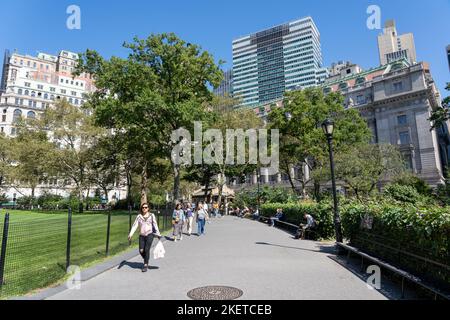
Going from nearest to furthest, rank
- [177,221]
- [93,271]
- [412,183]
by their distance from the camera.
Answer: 1. [93,271]
2. [177,221]
3. [412,183]

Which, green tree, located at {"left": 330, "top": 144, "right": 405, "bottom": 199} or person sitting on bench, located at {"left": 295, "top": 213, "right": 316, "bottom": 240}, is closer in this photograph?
person sitting on bench, located at {"left": 295, "top": 213, "right": 316, "bottom": 240}

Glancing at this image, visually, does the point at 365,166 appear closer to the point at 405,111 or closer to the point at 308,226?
the point at 308,226

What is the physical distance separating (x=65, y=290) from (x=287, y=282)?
464cm

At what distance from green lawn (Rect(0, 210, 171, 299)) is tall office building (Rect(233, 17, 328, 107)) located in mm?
140171

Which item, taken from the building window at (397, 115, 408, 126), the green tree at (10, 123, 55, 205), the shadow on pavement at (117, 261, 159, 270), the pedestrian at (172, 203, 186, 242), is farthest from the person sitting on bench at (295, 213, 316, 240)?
the building window at (397, 115, 408, 126)

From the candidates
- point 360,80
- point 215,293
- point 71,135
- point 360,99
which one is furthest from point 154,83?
point 360,80

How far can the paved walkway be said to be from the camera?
20.7ft

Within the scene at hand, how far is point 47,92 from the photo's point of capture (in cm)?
10938

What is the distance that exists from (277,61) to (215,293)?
16751 cm

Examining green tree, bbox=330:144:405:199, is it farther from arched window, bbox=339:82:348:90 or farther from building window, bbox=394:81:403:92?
arched window, bbox=339:82:348:90

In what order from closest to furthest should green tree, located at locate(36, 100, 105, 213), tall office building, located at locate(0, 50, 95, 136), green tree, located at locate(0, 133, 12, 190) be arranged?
green tree, located at locate(36, 100, 105, 213), green tree, located at locate(0, 133, 12, 190), tall office building, located at locate(0, 50, 95, 136)

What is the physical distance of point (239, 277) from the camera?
7.69m

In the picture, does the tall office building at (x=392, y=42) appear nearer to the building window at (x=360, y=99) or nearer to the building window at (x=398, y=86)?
the building window at (x=360, y=99)

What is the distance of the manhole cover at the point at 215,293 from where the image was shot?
6062 millimetres
